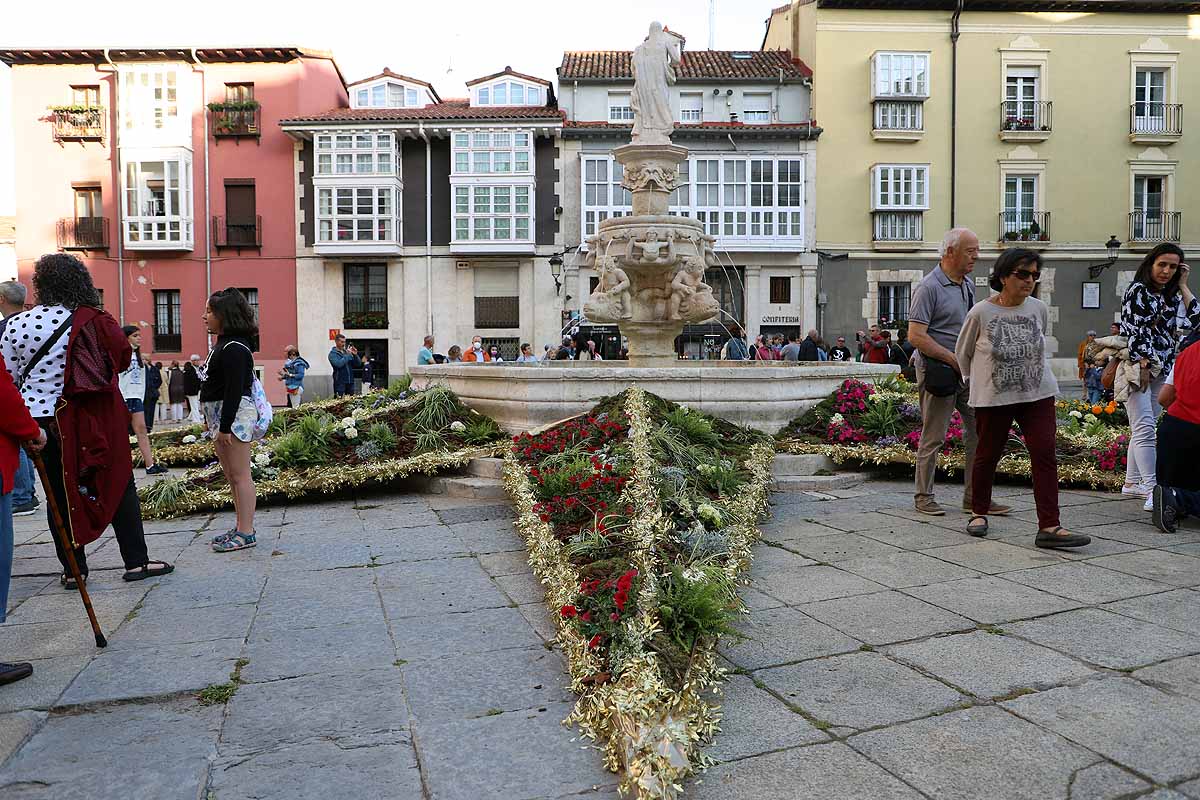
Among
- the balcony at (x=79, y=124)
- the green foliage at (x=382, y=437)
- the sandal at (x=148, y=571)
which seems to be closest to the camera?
the sandal at (x=148, y=571)

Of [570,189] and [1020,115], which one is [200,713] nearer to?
[570,189]

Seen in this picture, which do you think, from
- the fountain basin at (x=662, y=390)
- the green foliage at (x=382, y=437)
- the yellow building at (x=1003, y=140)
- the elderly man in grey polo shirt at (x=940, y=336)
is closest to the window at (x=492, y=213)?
the yellow building at (x=1003, y=140)

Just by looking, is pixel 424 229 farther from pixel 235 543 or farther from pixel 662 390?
pixel 235 543

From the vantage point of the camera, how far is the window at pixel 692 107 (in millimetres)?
29672

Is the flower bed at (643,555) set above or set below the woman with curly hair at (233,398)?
below

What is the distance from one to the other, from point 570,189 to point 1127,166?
18.6 meters

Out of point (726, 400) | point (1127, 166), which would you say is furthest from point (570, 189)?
point (726, 400)

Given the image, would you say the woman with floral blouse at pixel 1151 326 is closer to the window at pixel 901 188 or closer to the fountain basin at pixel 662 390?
the fountain basin at pixel 662 390

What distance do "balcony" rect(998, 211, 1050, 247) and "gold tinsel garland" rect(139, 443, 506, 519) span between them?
1040 inches

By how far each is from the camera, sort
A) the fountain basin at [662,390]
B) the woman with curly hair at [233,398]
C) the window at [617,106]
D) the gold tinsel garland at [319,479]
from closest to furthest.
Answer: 1. the woman with curly hair at [233,398]
2. the gold tinsel garland at [319,479]
3. the fountain basin at [662,390]
4. the window at [617,106]

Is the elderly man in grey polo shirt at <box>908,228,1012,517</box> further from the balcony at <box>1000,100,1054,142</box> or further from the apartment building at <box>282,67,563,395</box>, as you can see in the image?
the balcony at <box>1000,100,1054,142</box>

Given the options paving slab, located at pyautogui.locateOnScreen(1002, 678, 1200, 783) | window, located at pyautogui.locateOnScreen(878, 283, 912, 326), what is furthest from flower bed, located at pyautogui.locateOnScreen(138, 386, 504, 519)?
window, located at pyautogui.locateOnScreen(878, 283, 912, 326)

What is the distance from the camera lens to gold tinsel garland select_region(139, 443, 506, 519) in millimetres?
6512

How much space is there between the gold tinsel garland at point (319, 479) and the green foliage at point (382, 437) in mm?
299
